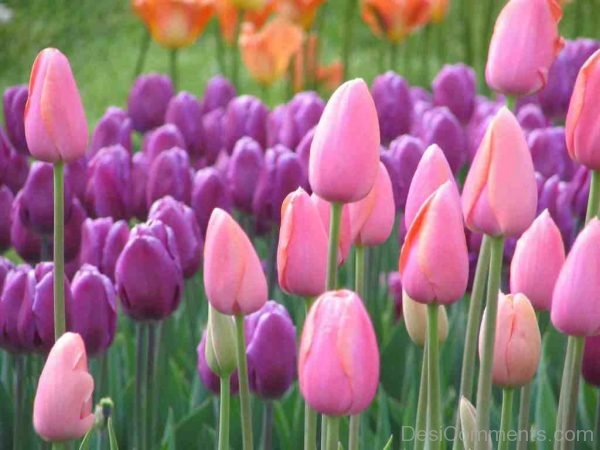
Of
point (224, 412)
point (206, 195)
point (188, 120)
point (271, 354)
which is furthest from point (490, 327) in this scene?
point (188, 120)

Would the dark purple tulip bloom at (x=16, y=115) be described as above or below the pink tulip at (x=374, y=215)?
below

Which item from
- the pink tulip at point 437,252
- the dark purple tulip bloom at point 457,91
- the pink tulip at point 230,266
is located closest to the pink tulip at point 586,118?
the pink tulip at point 437,252

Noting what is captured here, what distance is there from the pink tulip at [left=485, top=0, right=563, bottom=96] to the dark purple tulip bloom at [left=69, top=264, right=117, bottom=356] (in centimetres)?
64

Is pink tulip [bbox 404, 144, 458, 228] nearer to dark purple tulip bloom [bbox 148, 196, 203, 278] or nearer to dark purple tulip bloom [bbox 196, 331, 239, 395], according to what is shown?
dark purple tulip bloom [bbox 196, 331, 239, 395]

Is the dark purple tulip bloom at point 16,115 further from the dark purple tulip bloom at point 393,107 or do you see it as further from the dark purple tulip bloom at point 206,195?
the dark purple tulip bloom at point 393,107

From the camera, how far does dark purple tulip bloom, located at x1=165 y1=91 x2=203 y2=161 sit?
304 cm

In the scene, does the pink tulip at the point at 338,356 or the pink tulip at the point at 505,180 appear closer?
the pink tulip at the point at 338,356

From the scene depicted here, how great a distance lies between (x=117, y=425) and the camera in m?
2.12

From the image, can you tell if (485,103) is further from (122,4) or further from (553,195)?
(122,4)

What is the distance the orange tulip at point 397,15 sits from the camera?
3.82 metres

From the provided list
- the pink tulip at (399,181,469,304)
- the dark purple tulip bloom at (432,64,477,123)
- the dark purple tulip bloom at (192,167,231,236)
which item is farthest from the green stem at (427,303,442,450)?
the dark purple tulip bloom at (432,64,477,123)

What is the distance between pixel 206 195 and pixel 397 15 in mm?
1628

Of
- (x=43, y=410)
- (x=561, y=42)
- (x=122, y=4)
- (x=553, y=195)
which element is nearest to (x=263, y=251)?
(x=553, y=195)

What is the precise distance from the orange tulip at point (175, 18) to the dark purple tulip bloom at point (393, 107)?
81 centimetres
